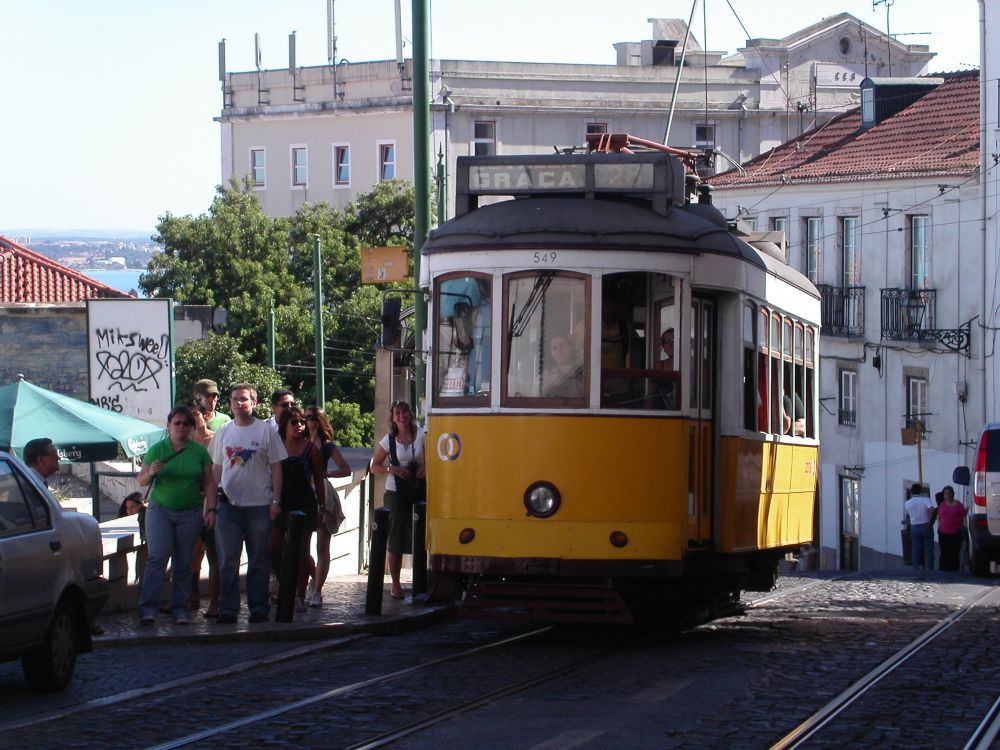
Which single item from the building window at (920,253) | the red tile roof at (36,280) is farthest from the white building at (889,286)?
the red tile roof at (36,280)

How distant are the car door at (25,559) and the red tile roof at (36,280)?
36518 millimetres

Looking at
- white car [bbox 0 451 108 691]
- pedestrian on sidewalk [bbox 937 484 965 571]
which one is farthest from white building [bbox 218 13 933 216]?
white car [bbox 0 451 108 691]

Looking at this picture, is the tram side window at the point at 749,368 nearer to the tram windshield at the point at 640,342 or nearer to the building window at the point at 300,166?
the tram windshield at the point at 640,342

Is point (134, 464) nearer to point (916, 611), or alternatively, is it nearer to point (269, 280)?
point (916, 611)

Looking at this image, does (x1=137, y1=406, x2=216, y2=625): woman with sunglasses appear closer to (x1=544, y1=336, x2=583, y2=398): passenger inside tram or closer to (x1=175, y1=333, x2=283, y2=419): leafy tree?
(x1=544, y1=336, x2=583, y2=398): passenger inside tram

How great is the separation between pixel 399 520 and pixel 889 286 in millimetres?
28574

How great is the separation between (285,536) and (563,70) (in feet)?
192

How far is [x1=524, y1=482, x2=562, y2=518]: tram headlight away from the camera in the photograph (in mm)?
12383

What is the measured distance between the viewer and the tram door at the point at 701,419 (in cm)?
1273

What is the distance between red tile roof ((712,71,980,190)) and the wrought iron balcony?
2.58m

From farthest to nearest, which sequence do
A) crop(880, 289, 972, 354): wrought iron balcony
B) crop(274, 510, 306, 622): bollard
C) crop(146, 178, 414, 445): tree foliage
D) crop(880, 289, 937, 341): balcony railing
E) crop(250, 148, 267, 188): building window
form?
crop(250, 148, 267, 188): building window, crop(146, 178, 414, 445): tree foliage, crop(880, 289, 937, 341): balcony railing, crop(880, 289, 972, 354): wrought iron balcony, crop(274, 510, 306, 622): bollard

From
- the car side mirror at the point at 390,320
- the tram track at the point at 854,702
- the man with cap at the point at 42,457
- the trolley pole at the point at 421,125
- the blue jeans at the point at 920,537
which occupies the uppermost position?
the trolley pole at the point at 421,125

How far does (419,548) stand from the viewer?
1503 centimetres

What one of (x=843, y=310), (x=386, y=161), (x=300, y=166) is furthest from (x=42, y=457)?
(x=300, y=166)
